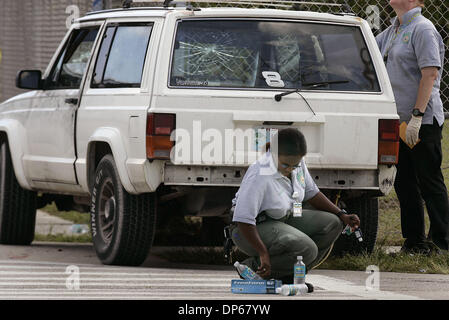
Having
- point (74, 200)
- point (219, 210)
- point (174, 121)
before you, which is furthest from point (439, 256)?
point (74, 200)

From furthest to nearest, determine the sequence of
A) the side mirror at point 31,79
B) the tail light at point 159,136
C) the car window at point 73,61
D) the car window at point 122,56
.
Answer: the side mirror at point 31,79 < the car window at point 73,61 < the car window at point 122,56 < the tail light at point 159,136

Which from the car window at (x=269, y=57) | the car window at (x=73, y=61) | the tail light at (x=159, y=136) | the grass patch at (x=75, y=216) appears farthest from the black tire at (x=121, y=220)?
the grass patch at (x=75, y=216)

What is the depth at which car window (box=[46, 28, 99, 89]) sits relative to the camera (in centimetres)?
971

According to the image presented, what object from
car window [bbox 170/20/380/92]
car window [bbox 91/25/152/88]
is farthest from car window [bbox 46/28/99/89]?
car window [bbox 170/20/380/92]

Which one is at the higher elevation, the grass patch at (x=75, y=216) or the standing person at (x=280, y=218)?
the standing person at (x=280, y=218)

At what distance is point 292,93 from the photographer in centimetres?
834

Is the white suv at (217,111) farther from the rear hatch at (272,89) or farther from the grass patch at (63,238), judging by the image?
the grass patch at (63,238)

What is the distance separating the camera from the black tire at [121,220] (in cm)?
845

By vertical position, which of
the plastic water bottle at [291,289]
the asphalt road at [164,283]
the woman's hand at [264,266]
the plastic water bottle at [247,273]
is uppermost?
the woman's hand at [264,266]

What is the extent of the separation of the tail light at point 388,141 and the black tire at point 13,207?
358 cm

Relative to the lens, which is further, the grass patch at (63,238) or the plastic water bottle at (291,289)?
the grass patch at (63,238)
